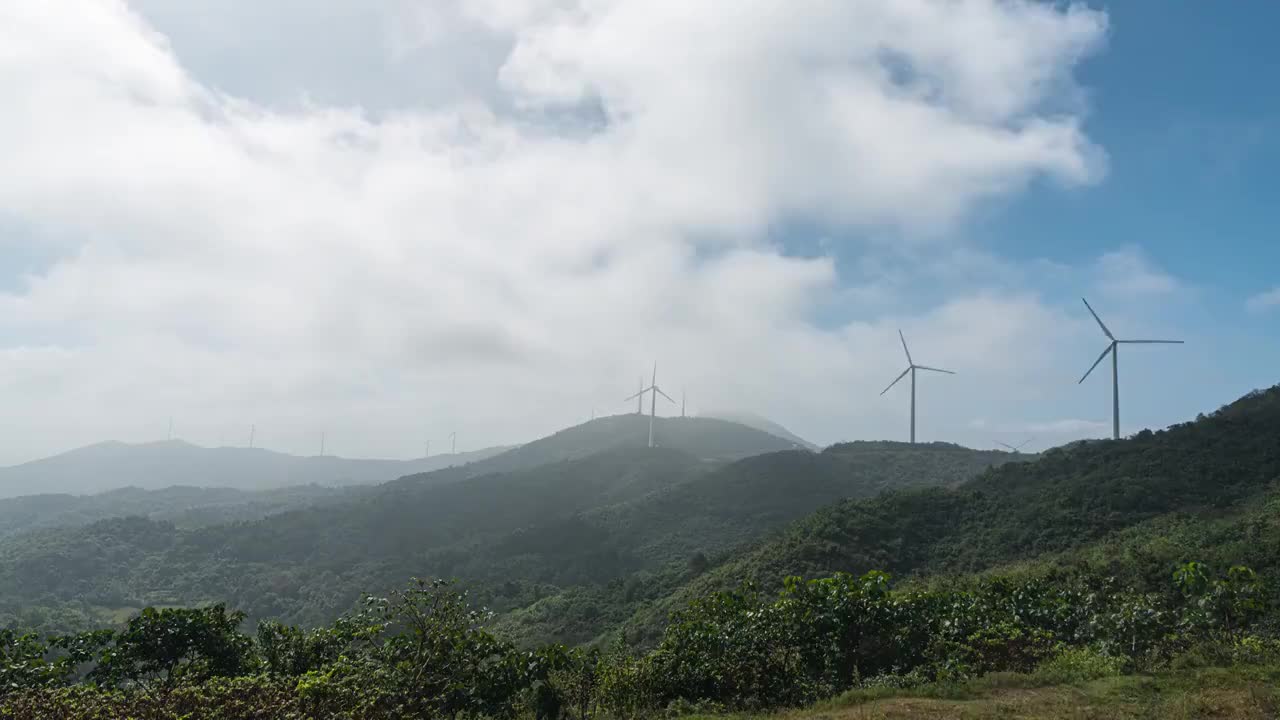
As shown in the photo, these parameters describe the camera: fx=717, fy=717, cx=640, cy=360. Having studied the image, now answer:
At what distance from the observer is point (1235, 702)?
9953 millimetres

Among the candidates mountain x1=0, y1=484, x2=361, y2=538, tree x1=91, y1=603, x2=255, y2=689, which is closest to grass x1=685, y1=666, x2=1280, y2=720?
tree x1=91, y1=603, x2=255, y2=689

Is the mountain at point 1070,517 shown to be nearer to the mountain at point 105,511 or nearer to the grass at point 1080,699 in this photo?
the grass at point 1080,699

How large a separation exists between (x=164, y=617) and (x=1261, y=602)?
858 inches

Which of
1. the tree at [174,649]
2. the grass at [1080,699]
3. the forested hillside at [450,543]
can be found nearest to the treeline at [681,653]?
the tree at [174,649]

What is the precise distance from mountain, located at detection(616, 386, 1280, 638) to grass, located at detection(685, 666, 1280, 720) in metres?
26.7

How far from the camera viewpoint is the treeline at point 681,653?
1030 centimetres

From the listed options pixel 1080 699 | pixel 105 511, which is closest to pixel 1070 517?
pixel 1080 699

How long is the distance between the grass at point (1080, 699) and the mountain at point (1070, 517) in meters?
26.7

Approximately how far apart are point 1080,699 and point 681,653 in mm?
6410

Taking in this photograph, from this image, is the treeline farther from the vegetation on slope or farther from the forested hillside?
the forested hillside

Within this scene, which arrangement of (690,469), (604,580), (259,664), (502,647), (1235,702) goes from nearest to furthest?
(1235,702) → (502,647) → (259,664) → (604,580) → (690,469)

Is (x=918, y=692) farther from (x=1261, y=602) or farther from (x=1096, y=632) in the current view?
(x=1261, y=602)

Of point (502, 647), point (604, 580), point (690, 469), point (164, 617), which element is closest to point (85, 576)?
point (604, 580)

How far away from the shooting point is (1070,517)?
5097 centimetres
